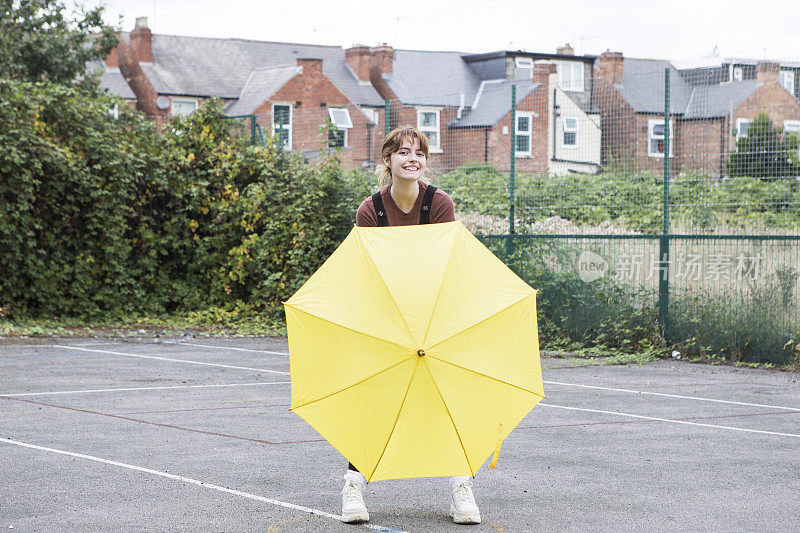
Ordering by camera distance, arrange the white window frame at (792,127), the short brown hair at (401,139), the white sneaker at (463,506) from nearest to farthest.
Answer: the white sneaker at (463,506)
the short brown hair at (401,139)
the white window frame at (792,127)

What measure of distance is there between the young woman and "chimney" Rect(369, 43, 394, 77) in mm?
47145

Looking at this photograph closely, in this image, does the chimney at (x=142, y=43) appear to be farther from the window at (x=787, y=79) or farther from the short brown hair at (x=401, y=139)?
the short brown hair at (x=401, y=139)

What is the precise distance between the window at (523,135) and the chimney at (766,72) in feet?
10.8

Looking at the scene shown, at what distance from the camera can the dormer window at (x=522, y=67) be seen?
183ft

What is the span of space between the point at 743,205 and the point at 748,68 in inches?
97.8

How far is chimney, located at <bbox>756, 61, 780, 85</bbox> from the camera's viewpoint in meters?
13.6

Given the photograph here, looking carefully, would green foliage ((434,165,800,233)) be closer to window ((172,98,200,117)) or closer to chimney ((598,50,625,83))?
window ((172,98,200,117))

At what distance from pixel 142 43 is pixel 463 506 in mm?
46330

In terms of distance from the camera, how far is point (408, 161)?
532 centimetres

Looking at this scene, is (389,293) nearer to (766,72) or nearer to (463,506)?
(463,506)

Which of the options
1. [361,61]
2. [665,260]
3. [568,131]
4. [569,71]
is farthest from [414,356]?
[569,71]

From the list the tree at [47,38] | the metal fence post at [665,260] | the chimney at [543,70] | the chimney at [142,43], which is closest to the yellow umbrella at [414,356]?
the metal fence post at [665,260]

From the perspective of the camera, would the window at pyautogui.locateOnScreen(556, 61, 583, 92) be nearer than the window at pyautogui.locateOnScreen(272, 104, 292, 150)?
No

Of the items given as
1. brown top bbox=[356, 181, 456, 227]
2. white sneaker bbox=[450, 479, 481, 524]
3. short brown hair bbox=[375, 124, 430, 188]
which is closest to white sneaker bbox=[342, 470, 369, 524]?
white sneaker bbox=[450, 479, 481, 524]
